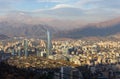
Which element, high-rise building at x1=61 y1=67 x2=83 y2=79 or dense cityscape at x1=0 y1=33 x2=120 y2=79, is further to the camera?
dense cityscape at x1=0 y1=33 x2=120 y2=79

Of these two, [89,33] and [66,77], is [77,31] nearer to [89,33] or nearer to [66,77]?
[89,33]

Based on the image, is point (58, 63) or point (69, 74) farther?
point (58, 63)

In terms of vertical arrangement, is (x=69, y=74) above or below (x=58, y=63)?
above

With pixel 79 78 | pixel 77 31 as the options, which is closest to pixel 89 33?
pixel 77 31

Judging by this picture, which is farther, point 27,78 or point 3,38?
point 3,38

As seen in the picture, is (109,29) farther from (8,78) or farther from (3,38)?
(8,78)

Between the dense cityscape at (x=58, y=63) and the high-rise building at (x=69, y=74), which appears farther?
the dense cityscape at (x=58, y=63)

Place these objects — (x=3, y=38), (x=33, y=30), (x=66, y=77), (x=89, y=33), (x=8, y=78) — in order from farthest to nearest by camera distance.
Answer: (x=89, y=33)
(x=33, y=30)
(x=3, y=38)
(x=66, y=77)
(x=8, y=78)

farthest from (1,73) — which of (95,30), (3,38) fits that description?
(95,30)

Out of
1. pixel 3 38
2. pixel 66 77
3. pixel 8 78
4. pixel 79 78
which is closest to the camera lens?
pixel 8 78
